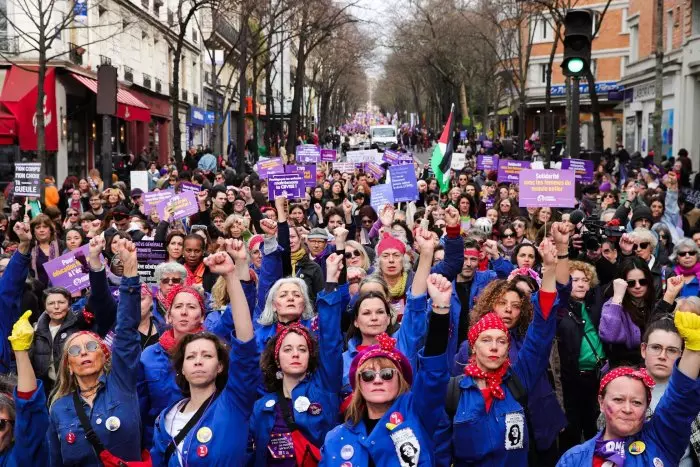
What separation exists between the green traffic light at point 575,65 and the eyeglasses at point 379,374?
285 inches

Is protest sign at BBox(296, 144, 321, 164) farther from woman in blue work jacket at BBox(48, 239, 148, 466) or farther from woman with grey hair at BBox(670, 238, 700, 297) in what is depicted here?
woman in blue work jacket at BBox(48, 239, 148, 466)

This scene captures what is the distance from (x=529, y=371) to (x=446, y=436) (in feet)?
2.30

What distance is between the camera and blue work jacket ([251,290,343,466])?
16.0 ft

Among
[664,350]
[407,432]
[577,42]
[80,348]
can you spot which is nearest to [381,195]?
[577,42]

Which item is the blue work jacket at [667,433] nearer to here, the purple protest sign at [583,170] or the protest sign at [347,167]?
the purple protest sign at [583,170]

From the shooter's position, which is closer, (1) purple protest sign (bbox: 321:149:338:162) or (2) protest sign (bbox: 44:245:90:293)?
(2) protest sign (bbox: 44:245:90:293)

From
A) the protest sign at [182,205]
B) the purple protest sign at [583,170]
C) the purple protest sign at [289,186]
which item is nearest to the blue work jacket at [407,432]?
the protest sign at [182,205]

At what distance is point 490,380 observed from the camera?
15.6ft

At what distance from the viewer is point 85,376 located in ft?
16.5

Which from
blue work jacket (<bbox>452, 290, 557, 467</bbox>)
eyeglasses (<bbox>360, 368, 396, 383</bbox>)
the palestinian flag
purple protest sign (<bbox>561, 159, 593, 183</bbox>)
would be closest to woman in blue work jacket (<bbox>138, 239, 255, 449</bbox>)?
eyeglasses (<bbox>360, 368, 396, 383</bbox>)

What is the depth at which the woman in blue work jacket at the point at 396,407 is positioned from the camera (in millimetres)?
4211

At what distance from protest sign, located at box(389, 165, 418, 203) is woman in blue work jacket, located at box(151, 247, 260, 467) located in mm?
8582

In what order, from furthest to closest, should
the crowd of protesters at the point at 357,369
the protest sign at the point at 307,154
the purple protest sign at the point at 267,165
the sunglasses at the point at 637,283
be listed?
the protest sign at the point at 307,154
the purple protest sign at the point at 267,165
the sunglasses at the point at 637,283
the crowd of protesters at the point at 357,369

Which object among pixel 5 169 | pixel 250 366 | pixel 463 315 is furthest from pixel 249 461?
pixel 5 169
